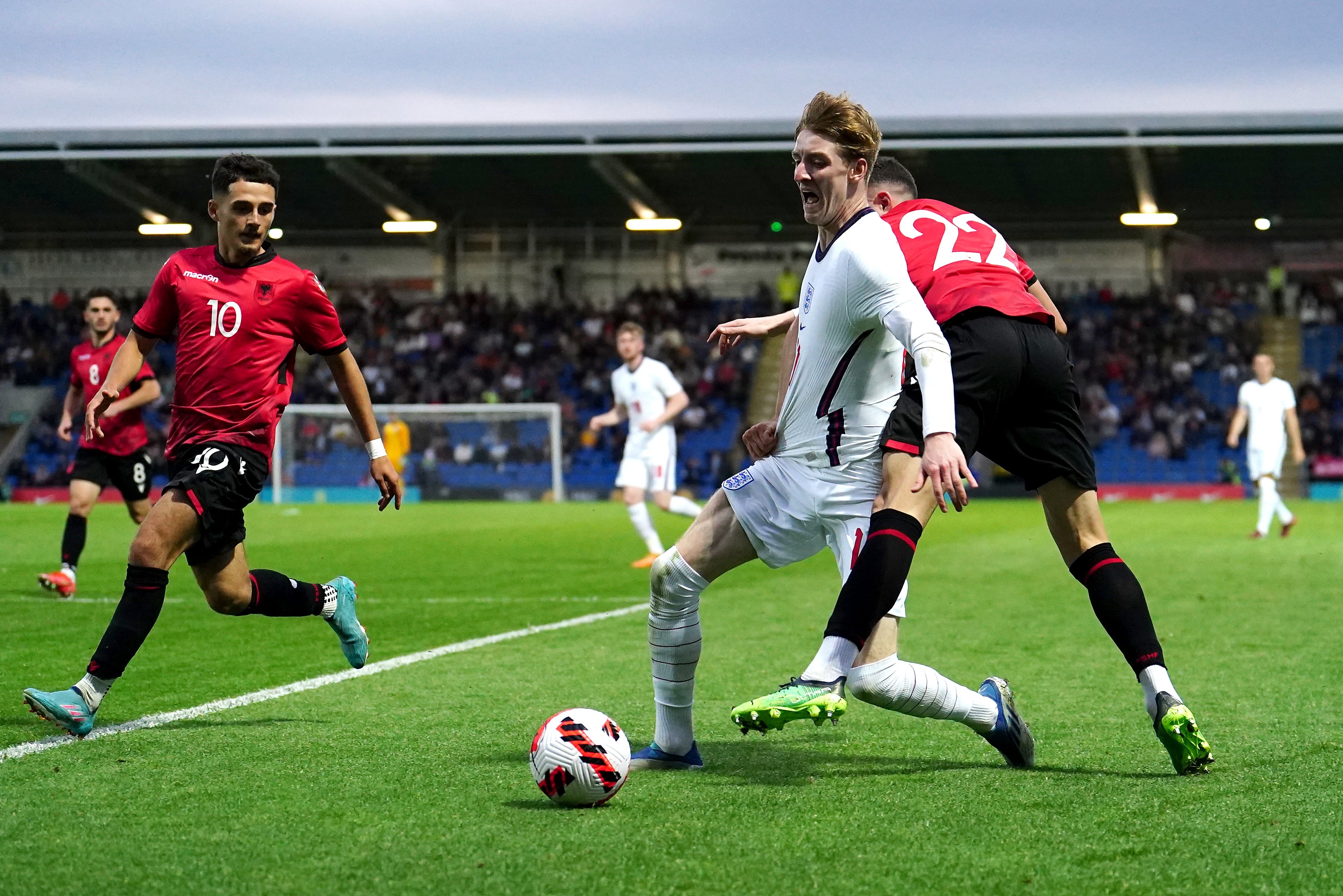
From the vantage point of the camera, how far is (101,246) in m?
40.2

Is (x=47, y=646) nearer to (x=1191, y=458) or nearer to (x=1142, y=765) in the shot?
(x=1142, y=765)

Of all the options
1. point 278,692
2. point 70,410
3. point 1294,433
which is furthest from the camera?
point 1294,433

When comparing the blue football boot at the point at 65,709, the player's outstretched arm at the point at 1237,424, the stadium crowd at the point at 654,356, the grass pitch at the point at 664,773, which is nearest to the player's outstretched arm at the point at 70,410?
the grass pitch at the point at 664,773

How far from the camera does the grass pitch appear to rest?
3350 mm

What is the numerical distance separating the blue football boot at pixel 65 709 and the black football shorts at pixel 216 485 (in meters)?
0.60

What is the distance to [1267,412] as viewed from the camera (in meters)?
17.6

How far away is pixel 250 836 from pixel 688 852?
1.08 m

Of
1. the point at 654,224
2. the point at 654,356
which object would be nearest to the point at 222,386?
the point at 654,356

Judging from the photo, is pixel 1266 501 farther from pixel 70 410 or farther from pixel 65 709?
pixel 65 709

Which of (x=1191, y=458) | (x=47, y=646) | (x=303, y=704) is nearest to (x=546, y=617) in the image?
(x=47, y=646)

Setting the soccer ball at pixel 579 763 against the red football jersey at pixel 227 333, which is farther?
the red football jersey at pixel 227 333

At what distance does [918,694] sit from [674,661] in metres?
0.76

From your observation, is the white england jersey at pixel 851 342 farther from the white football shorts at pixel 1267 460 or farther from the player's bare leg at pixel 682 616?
the white football shorts at pixel 1267 460

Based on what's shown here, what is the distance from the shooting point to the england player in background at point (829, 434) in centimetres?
411
